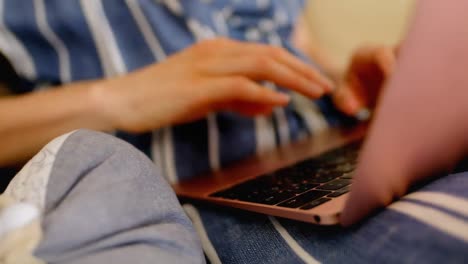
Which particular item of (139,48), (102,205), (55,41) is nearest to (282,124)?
(139,48)

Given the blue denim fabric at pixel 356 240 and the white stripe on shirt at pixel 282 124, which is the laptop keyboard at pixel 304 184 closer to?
the blue denim fabric at pixel 356 240

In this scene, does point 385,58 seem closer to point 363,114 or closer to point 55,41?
point 363,114

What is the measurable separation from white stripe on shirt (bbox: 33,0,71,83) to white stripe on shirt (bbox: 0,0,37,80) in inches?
1.3

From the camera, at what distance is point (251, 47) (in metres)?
0.54

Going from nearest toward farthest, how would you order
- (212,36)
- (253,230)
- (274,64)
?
(253,230) → (274,64) → (212,36)

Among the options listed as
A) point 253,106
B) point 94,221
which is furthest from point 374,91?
point 94,221

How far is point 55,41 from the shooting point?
593mm

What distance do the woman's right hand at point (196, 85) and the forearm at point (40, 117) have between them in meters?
0.02

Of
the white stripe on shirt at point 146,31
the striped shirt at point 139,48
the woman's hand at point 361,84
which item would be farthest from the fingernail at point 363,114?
the white stripe on shirt at point 146,31

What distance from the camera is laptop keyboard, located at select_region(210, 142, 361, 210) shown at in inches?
13.0

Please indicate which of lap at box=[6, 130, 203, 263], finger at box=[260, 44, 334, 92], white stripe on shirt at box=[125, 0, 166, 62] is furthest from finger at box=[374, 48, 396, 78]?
lap at box=[6, 130, 203, 263]

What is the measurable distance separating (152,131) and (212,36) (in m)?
0.18

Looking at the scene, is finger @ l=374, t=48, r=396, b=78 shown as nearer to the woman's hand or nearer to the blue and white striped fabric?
the woman's hand

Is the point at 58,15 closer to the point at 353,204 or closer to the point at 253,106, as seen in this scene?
the point at 253,106
